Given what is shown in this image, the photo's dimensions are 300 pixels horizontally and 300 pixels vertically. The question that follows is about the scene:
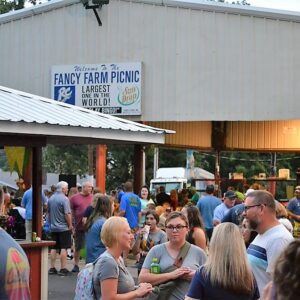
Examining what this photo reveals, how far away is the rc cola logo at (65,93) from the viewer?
2262 centimetres

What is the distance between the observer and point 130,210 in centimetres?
1603

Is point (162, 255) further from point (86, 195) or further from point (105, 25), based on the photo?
point (105, 25)

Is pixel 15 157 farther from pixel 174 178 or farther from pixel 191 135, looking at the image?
pixel 174 178

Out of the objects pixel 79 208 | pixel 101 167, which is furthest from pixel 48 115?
pixel 101 167

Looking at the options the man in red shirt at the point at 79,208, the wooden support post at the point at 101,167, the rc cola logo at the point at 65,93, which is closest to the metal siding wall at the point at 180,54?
the rc cola logo at the point at 65,93

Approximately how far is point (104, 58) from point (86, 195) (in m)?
7.83

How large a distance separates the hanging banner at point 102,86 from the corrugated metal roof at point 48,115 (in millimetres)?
8472

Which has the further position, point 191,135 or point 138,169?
point 191,135

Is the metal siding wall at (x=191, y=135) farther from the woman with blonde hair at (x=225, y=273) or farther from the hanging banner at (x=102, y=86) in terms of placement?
the woman with blonde hair at (x=225, y=273)

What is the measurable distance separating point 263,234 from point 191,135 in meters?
21.4

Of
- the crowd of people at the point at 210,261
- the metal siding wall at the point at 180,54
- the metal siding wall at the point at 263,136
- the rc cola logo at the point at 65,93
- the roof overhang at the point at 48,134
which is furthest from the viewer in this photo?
the metal siding wall at the point at 263,136

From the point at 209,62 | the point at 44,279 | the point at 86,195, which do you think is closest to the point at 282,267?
the point at 44,279

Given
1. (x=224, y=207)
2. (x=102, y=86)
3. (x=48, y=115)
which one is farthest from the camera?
(x=102, y=86)

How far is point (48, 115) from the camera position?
36.2 ft
